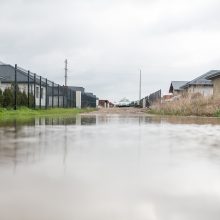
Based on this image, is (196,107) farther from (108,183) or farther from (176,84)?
(176,84)

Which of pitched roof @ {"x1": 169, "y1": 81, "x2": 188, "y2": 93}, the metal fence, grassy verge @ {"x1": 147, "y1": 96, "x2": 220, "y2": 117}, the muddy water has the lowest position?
the muddy water

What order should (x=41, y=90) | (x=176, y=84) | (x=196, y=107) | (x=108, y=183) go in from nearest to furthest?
(x=108, y=183), (x=196, y=107), (x=41, y=90), (x=176, y=84)

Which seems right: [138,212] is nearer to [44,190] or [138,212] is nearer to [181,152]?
[44,190]

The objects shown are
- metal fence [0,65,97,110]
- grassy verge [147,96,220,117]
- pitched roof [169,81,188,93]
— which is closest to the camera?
grassy verge [147,96,220,117]

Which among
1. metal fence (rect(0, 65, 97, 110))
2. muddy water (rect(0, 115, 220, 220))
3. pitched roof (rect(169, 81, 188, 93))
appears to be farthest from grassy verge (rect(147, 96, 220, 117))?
pitched roof (rect(169, 81, 188, 93))

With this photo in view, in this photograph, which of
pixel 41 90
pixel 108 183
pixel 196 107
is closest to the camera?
pixel 108 183

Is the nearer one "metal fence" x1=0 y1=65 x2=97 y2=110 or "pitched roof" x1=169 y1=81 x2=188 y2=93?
"metal fence" x1=0 y1=65 x2=97 y2=110

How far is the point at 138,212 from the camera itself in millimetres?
2559

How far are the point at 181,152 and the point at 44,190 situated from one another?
2912 millimetres

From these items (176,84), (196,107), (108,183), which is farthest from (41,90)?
(108,183)

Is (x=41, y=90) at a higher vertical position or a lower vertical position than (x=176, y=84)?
lower

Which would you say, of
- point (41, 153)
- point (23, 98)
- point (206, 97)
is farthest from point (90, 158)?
point (23, 98)

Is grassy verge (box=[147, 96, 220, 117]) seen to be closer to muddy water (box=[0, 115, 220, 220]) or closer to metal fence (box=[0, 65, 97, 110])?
metal fence (box=[0, 65, 97, 110])

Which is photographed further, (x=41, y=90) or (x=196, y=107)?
(x=41, y=90)
